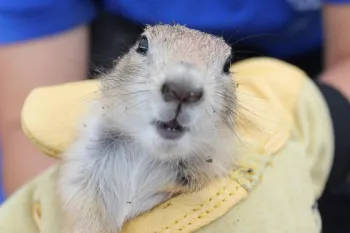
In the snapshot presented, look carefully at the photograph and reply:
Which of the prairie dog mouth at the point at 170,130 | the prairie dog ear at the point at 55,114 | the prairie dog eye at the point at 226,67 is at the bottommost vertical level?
the prairie dog ear at the point at 55,114

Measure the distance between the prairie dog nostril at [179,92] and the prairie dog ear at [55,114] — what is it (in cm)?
40

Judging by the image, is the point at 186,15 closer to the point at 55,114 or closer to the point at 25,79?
the point at 25,79

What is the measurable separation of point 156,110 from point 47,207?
18.7 inches

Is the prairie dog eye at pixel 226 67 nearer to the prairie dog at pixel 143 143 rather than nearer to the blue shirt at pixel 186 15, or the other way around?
the prairie dog at pixel 143 143

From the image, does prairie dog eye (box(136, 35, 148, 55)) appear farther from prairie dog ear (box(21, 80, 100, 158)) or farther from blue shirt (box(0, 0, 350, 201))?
blue shirt (box(0, 0, 350, 201))

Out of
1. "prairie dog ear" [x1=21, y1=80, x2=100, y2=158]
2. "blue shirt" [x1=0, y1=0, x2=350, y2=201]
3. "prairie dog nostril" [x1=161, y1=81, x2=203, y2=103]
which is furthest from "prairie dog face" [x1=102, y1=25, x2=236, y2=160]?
"blue shirt" [x1=0, y1=0, x2=350, y2=201]

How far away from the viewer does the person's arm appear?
2.01 meters

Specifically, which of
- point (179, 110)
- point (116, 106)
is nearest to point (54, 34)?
point (116, 106)

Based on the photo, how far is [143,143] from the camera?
1094 mm

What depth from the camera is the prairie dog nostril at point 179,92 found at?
3.07 ft

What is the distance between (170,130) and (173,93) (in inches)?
3.7

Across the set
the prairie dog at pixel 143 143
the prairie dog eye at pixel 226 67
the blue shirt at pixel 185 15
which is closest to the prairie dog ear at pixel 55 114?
the prairie dog at pixel 143 143

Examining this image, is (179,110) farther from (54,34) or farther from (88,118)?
(54,34)

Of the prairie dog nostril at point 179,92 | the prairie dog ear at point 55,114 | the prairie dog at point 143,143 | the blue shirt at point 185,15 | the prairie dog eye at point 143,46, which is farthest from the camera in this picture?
the blue shirt at point 185,15
